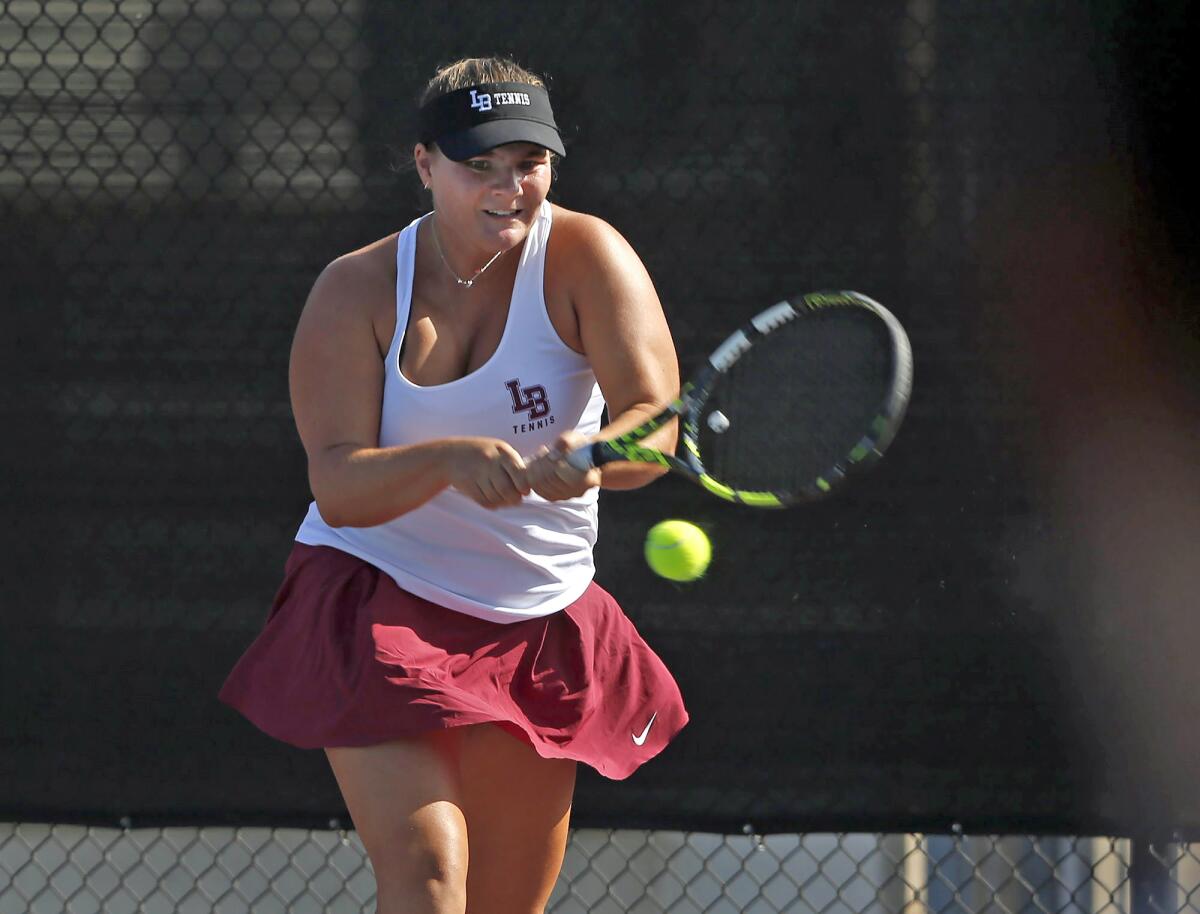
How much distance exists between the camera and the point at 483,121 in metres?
2.05

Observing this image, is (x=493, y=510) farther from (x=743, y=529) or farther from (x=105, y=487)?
(x=105, y=487)

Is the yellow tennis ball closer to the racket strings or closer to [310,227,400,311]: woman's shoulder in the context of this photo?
the racket strings

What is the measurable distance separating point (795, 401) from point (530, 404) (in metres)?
0.43

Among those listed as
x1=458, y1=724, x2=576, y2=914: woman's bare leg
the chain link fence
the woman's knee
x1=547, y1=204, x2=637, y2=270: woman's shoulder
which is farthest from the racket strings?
the chain link fence

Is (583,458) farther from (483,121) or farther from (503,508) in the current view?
(483,121)

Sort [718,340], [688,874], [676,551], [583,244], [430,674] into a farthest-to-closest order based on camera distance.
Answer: [688,874], [718,340], [676,551], [583,244], [430,674]

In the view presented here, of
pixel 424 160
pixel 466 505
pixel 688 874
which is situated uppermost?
pixel 424 160

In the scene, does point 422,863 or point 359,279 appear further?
point 359,279

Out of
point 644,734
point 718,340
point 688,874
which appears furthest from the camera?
point 688,874

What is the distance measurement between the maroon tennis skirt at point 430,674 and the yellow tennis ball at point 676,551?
9.3 inches

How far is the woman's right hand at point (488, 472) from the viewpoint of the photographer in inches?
75.7

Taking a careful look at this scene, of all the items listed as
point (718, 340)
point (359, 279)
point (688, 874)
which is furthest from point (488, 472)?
point (688, 874)

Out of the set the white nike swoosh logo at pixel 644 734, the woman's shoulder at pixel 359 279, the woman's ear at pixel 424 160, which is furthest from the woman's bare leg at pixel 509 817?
the woman's ear at pixel 424 160

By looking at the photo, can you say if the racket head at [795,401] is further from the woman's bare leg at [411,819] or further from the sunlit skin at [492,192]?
the woman's bare leg at [411,819]
